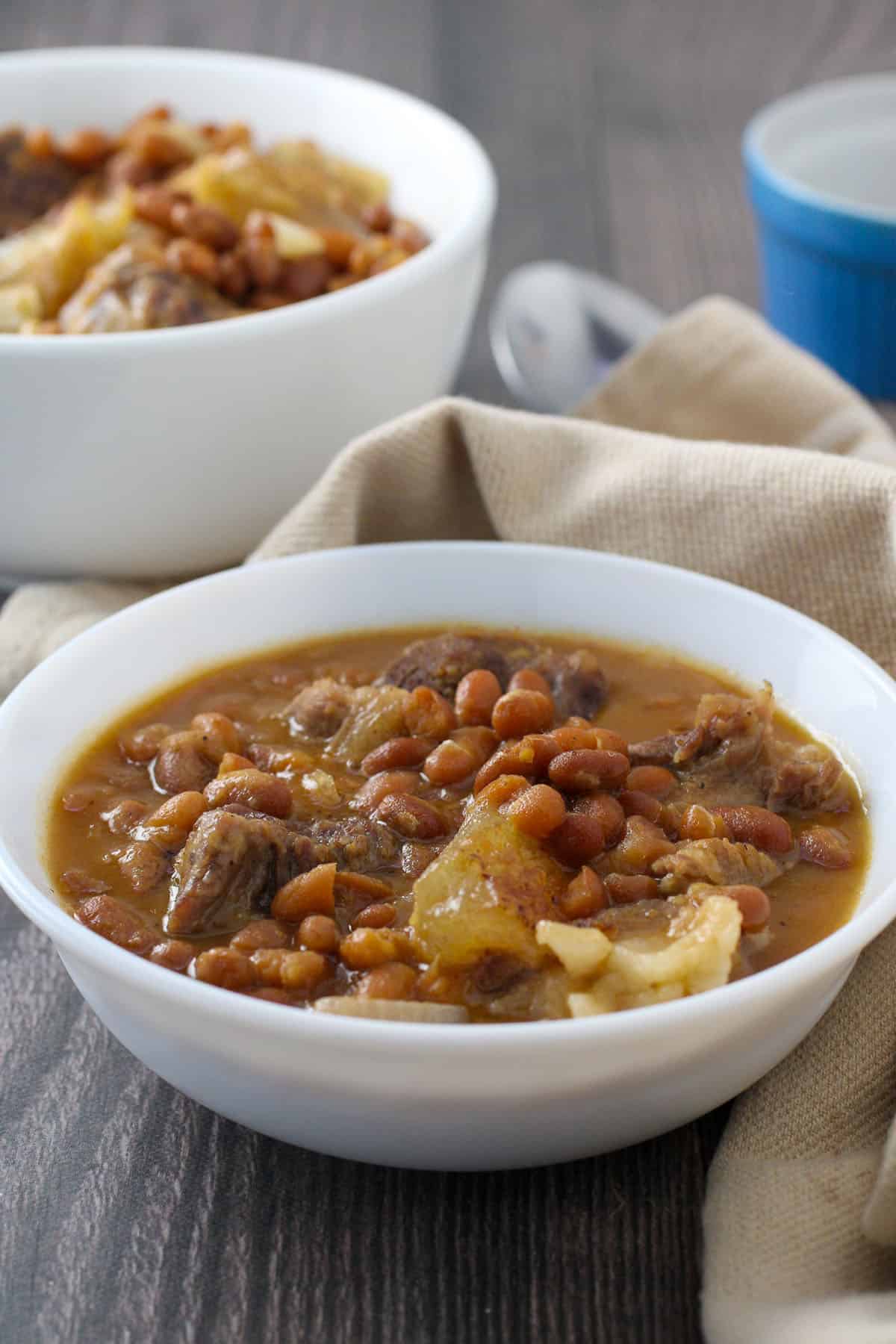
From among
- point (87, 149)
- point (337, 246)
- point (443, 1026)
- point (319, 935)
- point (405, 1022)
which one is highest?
point (443, 1026)

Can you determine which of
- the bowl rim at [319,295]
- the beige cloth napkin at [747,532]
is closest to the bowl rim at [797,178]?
the beige cloth napkin at [747,532]

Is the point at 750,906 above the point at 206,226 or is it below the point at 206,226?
above

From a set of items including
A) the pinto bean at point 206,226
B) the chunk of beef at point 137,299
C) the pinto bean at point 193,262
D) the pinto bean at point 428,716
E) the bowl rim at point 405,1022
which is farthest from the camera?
the pinto bean at point 206,226

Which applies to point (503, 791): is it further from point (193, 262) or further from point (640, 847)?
point (193, 262)

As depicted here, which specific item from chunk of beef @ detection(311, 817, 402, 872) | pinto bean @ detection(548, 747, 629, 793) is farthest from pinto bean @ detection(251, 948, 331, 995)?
pinto bean @ detection(548, 747, 629, 793)

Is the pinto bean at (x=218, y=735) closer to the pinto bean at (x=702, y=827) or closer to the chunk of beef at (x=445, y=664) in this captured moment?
the chunk of beef at (x=445, y=664)

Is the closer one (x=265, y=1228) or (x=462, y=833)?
(x=265, y=1228)

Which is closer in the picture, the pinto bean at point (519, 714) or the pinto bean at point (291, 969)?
the pinto bean at point (291, 969)

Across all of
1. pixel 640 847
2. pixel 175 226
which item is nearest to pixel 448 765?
pixel 640 847
